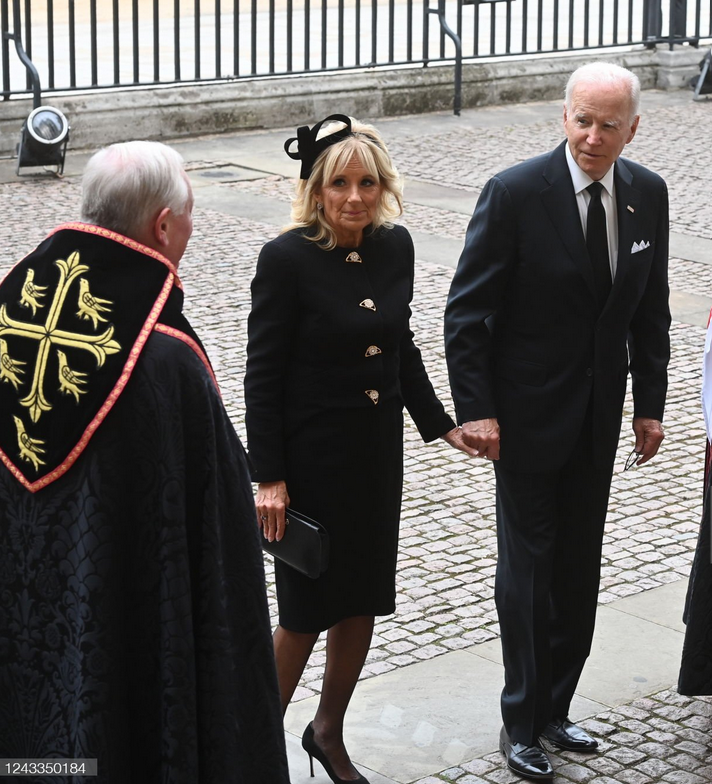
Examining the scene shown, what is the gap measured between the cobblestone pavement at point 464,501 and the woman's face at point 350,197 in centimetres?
149

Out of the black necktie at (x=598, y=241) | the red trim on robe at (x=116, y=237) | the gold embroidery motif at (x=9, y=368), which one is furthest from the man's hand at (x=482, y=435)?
the gold embroidery motif at (x=9, y=368)

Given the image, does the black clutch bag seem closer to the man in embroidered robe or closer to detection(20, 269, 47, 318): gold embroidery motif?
the man in embroidered robe

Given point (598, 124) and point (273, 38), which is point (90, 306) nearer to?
point (598, 124)

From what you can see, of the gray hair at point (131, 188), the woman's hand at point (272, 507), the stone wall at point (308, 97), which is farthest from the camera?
Result: the stone wall at point (308, 97)

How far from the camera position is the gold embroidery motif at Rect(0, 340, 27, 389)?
289 cm

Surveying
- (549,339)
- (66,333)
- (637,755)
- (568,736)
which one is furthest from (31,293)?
(637,755)

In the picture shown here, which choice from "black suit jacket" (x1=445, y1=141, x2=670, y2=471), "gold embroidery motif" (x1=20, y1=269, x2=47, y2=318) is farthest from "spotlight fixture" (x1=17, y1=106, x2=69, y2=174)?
"gold embroidery motif" (x1=20, y1=269, x2=47, y2=318)

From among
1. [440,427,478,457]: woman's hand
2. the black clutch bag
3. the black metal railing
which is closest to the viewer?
the black clutch bag

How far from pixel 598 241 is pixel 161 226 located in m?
1.42

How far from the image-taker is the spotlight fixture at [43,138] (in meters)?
12.1

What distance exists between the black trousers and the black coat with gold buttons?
1.72ft

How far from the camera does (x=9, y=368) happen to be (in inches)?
114

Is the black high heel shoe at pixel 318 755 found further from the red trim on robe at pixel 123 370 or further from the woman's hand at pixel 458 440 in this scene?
the red trim on robe at pixel 123 370

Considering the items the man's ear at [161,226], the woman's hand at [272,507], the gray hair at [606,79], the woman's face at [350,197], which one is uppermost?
the gray hair at [606,79]
